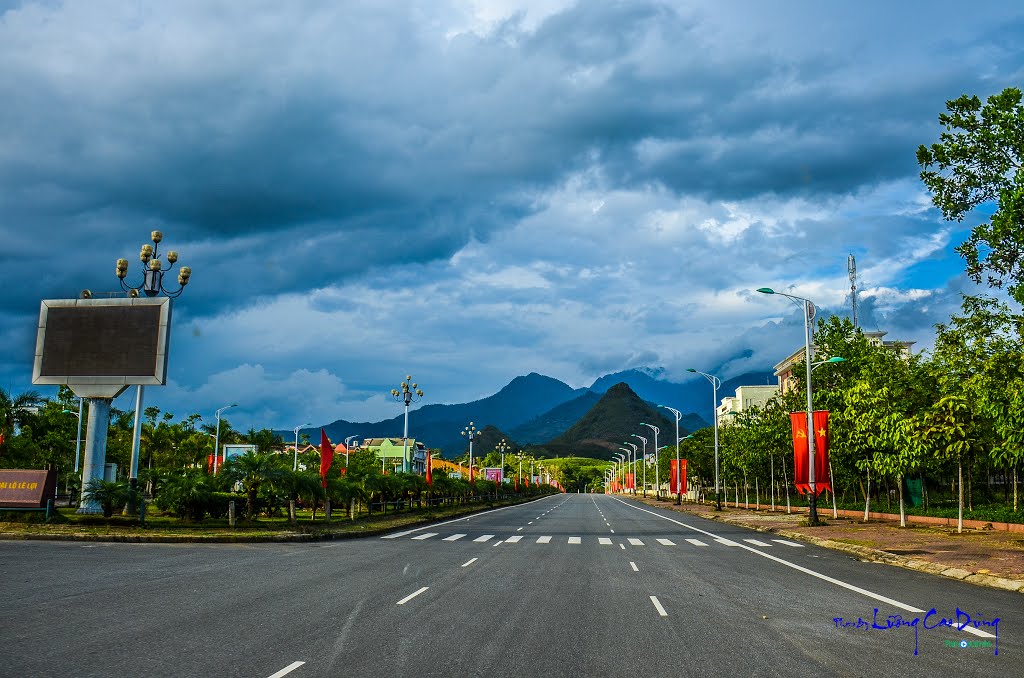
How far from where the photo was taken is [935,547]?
22422 millimetres

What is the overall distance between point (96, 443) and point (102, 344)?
457 centimetres

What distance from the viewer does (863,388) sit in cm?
3594

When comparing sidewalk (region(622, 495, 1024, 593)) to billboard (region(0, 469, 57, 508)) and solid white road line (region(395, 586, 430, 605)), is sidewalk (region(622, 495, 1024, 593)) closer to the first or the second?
solid white road line (region(395, 586, 430, 605))

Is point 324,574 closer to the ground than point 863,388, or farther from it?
closer to the ground

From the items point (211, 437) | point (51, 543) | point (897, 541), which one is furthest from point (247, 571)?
point (211, 437)

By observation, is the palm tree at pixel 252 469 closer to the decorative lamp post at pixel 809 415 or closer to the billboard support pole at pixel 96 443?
the billboard support pole at pixel 96 443

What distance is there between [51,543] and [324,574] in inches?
499

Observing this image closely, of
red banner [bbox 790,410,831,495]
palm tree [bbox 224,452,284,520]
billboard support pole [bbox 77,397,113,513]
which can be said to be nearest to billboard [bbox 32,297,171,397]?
billboard support pole [bbox 77,397,113,513]

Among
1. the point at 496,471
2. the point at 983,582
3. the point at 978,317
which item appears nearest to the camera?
the point at 983,582

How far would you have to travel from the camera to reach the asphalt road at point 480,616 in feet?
26.2

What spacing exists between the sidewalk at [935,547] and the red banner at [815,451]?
6.43 feet

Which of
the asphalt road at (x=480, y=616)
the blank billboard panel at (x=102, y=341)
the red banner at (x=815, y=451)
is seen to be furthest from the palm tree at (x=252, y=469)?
the red banner at (x=815, y=451)

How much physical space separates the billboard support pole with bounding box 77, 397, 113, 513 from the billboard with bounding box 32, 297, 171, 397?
2.33 feet

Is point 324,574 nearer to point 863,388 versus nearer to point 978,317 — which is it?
point 978,317
